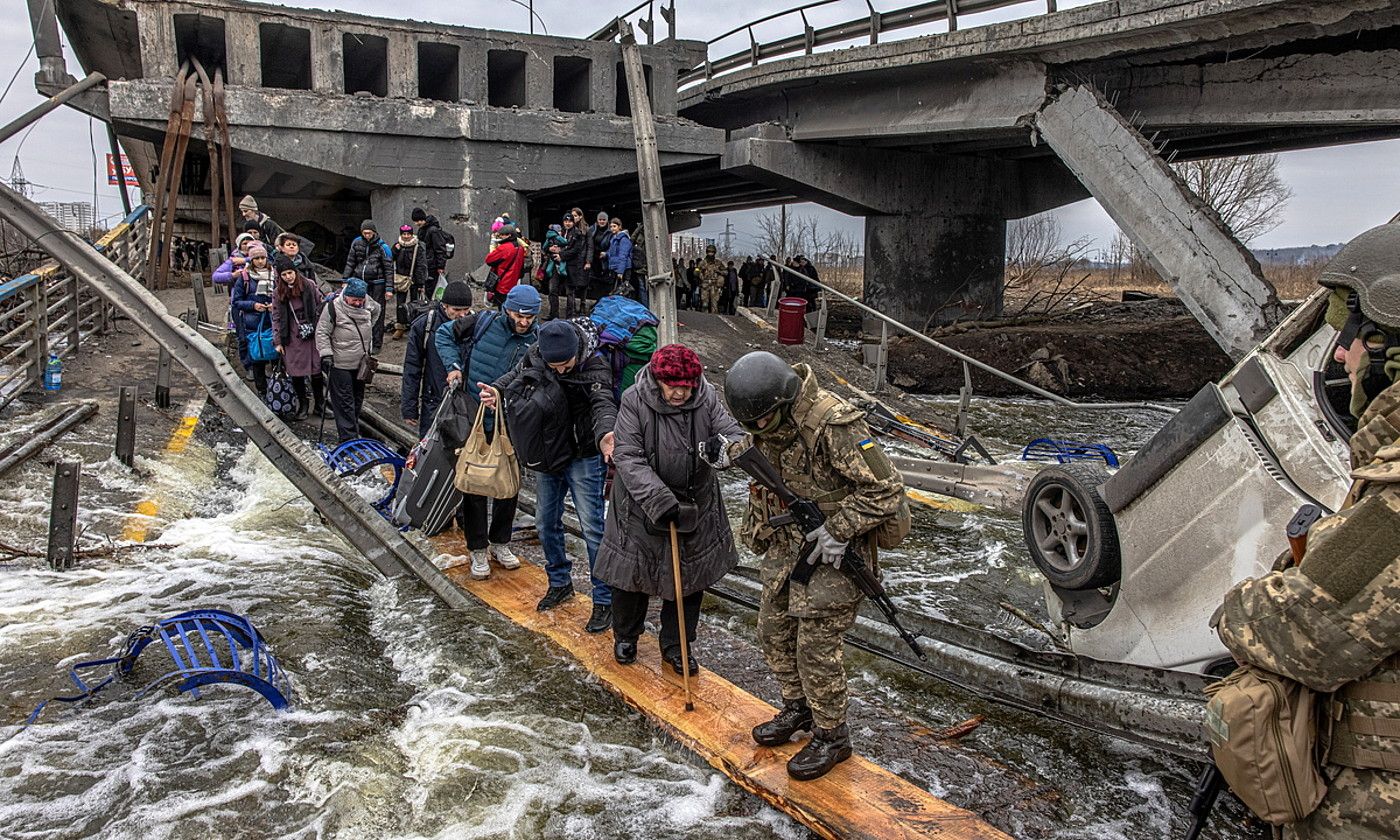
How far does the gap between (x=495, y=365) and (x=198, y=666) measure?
2.48 metres

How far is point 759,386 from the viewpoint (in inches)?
140

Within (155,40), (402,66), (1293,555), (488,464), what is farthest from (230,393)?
(402,66)

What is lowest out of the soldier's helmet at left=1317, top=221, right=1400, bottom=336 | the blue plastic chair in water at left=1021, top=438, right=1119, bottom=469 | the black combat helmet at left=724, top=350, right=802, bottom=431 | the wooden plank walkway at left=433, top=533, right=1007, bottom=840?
the wooden plank walkway at left=433, top=533, right=1007, bottom=840

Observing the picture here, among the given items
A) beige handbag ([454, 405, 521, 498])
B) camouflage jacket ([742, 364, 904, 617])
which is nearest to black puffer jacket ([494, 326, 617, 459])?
beige handbag ([454, 405, 521, 498])

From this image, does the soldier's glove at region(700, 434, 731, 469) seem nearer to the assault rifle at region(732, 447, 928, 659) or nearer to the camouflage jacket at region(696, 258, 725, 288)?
the assault rifle at region(732, 447, 928, 659)

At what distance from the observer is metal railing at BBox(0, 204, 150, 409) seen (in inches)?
354

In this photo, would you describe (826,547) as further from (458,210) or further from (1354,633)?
(458,210)

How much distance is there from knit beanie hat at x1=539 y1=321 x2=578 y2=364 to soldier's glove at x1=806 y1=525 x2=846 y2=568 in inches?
80.8

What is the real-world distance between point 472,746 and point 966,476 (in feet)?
18.6

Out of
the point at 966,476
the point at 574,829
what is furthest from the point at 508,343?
the point at 966,476

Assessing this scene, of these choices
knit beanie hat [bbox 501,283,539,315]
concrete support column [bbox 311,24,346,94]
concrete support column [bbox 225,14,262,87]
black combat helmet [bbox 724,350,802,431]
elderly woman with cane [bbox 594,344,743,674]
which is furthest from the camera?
concrete support column [bbox 311,24,346,94]

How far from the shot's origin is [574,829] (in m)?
3.71

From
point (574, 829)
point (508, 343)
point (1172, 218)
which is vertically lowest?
point (574, 829)

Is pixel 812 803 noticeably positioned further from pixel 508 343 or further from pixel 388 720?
pixel 508 343
